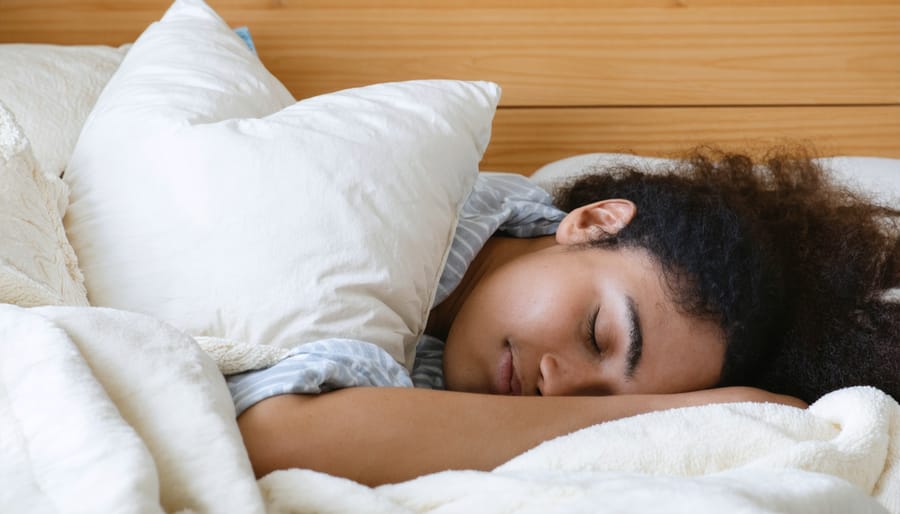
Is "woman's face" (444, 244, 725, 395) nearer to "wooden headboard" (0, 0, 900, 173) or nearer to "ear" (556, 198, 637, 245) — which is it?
"ear" (556, 198, 637, 245)

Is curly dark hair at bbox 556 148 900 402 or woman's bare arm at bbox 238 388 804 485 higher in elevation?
curly dark hair at bbox 556 148 900 402

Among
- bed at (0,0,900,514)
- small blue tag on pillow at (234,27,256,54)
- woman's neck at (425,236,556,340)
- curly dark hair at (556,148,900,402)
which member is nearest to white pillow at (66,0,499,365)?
bed at (0,0,900,514)

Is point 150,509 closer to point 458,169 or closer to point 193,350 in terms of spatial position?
point 193,350

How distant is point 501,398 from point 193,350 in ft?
0.86

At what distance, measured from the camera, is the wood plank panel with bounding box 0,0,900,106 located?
151cm

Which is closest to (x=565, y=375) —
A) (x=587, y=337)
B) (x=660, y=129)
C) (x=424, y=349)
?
(x=587, y=337)

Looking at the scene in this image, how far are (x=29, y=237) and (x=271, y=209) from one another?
0.22 metres

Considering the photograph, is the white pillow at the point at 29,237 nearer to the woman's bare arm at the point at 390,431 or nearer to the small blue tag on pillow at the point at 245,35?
the woman's bare arm at the point at 390,431

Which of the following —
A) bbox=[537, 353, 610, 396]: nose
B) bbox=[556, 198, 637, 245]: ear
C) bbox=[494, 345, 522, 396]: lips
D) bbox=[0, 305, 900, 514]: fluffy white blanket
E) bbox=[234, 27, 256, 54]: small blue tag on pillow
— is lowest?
bbox=[494, 345, 522, 396]: lips

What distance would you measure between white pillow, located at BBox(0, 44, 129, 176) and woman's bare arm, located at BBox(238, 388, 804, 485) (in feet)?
1.77

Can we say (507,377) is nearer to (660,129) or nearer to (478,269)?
(478,269)

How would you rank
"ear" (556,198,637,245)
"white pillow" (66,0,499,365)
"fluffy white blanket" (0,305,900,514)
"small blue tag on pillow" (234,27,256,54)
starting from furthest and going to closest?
"small blue tag on pillow" (234,27,256,54)
"ear" (556,198,637,245)
"white pillow" (66,0,499,365)
"fluffy white blanket" (0,305,900,514)

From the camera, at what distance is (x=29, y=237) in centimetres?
83

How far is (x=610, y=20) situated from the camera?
1.52 meters
